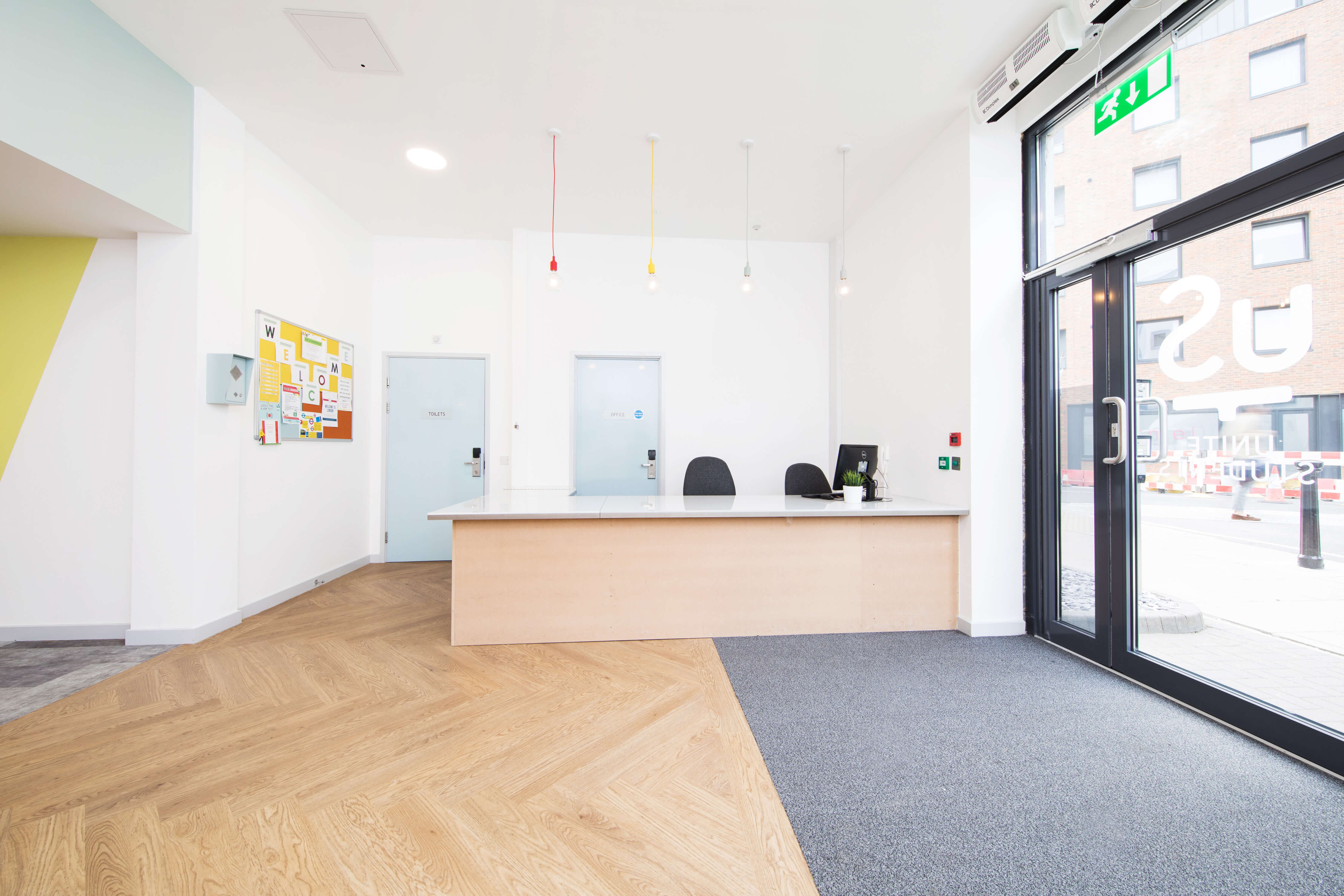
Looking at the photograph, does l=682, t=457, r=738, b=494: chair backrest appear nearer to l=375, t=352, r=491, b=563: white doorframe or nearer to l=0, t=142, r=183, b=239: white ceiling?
l=375, t=352, r=491, b=563: white doorframe

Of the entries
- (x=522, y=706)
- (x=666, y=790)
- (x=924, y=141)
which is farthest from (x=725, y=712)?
(x=924, y=141)

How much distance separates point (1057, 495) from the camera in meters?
3.10

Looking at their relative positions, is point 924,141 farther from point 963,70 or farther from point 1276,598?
point 1276,598

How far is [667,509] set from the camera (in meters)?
3.26

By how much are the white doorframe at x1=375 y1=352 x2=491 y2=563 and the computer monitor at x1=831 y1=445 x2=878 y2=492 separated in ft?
11.2

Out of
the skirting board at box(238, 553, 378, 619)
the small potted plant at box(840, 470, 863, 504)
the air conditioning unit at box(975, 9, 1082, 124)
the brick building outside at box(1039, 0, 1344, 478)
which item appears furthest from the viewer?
the skirting board at box(238, 553, 378, 619)

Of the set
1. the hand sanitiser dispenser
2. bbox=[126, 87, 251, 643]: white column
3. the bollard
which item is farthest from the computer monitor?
bbox=[126, 87, 251, 643]: white column

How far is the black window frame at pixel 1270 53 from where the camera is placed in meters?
1.95

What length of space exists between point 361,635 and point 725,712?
240 centimetres

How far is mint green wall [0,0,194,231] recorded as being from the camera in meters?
2.31

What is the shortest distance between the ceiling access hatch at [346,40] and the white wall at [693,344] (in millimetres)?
2230

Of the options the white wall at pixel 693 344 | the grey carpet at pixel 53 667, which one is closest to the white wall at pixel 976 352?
the white wall at pixel 693 344

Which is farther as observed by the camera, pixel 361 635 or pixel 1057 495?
pixel 361 635

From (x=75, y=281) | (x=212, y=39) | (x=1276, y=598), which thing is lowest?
(x=1276, y=598)
